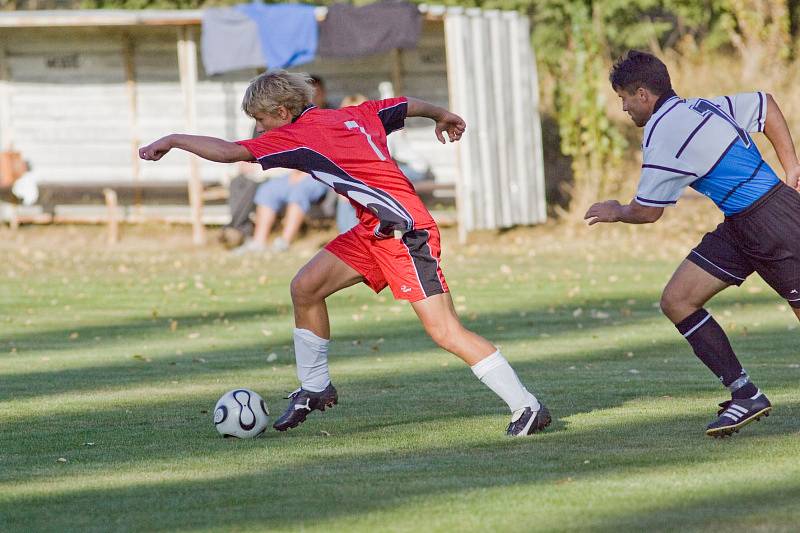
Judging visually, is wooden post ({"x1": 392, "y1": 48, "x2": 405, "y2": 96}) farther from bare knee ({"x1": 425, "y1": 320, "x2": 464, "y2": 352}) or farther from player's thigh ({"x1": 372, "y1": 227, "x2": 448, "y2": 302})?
bare knee ({"x1": 425, "y1": 320, "x2": 464, "y2": 352})

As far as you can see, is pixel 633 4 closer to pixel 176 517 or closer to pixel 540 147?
pixel 540 147

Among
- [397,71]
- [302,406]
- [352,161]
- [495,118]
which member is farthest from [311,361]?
[397,71]

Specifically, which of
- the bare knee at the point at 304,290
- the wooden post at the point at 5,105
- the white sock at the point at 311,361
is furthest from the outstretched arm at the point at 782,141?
the wooden post at the point at 5,105

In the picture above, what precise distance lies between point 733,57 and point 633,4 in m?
2.40

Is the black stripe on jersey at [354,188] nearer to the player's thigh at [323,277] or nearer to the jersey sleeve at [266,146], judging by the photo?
the jersey sleeve at [266,146]

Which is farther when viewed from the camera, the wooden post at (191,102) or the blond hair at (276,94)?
the wooden post at (191,102)

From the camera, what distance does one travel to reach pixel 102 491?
6.07 m

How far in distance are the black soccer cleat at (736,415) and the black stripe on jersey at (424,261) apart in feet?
4.73

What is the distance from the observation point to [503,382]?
23.5 ft

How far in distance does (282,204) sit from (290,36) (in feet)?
7.58

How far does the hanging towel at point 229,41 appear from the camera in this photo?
68.0 feet

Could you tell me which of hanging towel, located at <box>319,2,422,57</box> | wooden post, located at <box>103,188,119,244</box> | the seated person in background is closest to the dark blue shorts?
hanging towel, located at <box>319,2,422,57</box>

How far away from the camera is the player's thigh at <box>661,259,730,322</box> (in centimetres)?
712

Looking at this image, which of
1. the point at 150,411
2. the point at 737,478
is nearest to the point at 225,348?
the point at 150,411
